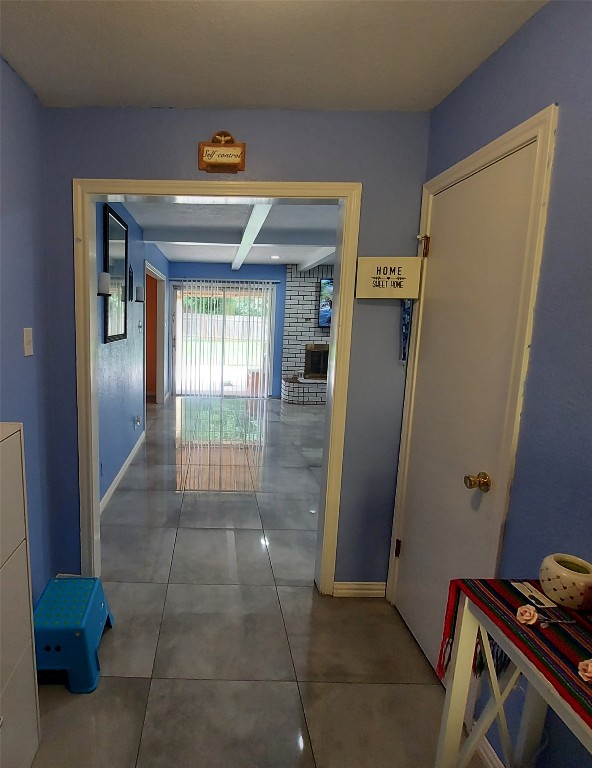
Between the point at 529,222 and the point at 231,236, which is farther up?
the point at 231,236

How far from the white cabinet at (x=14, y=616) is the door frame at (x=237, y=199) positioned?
0.83m

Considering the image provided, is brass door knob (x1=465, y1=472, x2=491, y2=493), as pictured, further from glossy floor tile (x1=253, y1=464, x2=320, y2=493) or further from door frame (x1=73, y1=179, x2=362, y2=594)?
glossy floor tile (x1=253, y1=464, x2=320, y2=493)

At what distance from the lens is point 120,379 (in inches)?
149

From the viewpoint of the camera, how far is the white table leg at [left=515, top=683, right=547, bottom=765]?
110cm

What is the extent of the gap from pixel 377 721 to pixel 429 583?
55 cm

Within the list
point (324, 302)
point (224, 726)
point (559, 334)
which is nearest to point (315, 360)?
point (324, 302)

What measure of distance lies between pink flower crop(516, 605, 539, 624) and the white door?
0.52m

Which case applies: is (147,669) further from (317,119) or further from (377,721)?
(317,119)

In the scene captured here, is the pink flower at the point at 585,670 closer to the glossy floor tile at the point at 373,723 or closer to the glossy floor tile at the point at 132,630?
the glossy floor tile at the point at 373,723

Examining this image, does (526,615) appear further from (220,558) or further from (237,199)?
(220,558)

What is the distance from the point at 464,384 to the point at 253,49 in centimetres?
139

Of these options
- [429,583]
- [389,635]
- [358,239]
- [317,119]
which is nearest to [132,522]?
[389,635]

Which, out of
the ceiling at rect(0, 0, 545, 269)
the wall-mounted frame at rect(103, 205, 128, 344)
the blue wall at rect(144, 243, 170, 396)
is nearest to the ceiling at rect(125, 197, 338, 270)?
the blue wall at rect(144, 243, 170, 396)

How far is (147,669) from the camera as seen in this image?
5.78ft
